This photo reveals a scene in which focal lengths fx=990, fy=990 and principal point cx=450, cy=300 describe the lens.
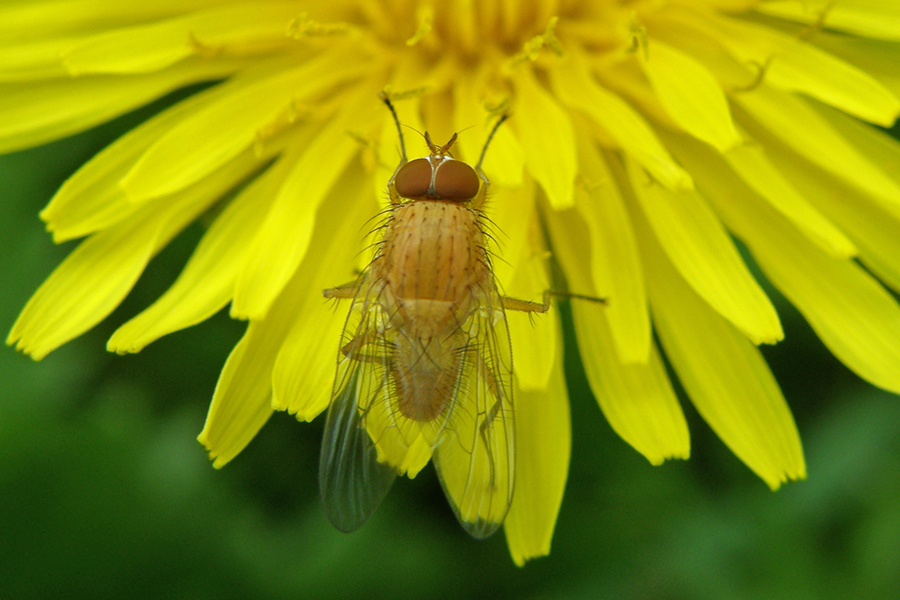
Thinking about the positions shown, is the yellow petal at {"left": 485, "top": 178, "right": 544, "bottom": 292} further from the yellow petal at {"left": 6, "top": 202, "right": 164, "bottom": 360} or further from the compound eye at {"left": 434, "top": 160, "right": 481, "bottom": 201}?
the yellow petal at {"left": 6, "top": 202, "right": 164, "bottom": 360}

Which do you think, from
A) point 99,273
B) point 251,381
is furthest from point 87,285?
point 251,381

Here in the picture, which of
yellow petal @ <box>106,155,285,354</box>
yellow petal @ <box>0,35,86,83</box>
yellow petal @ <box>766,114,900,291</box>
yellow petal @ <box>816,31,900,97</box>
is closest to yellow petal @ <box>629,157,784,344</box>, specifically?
yellow petal @ <box>766,114,900,291</box>

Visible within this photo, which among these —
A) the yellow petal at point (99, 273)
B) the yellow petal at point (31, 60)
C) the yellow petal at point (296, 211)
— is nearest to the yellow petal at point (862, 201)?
the yellow petal at point (296, 211)

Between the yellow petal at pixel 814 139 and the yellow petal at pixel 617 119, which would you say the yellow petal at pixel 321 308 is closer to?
the yellow petal at pixel 617 119

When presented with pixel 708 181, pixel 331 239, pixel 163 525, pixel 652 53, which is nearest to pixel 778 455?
pixel 708 181

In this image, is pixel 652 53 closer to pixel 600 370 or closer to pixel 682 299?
pixel 682 299

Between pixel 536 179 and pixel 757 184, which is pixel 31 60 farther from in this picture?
pixel 757 184
